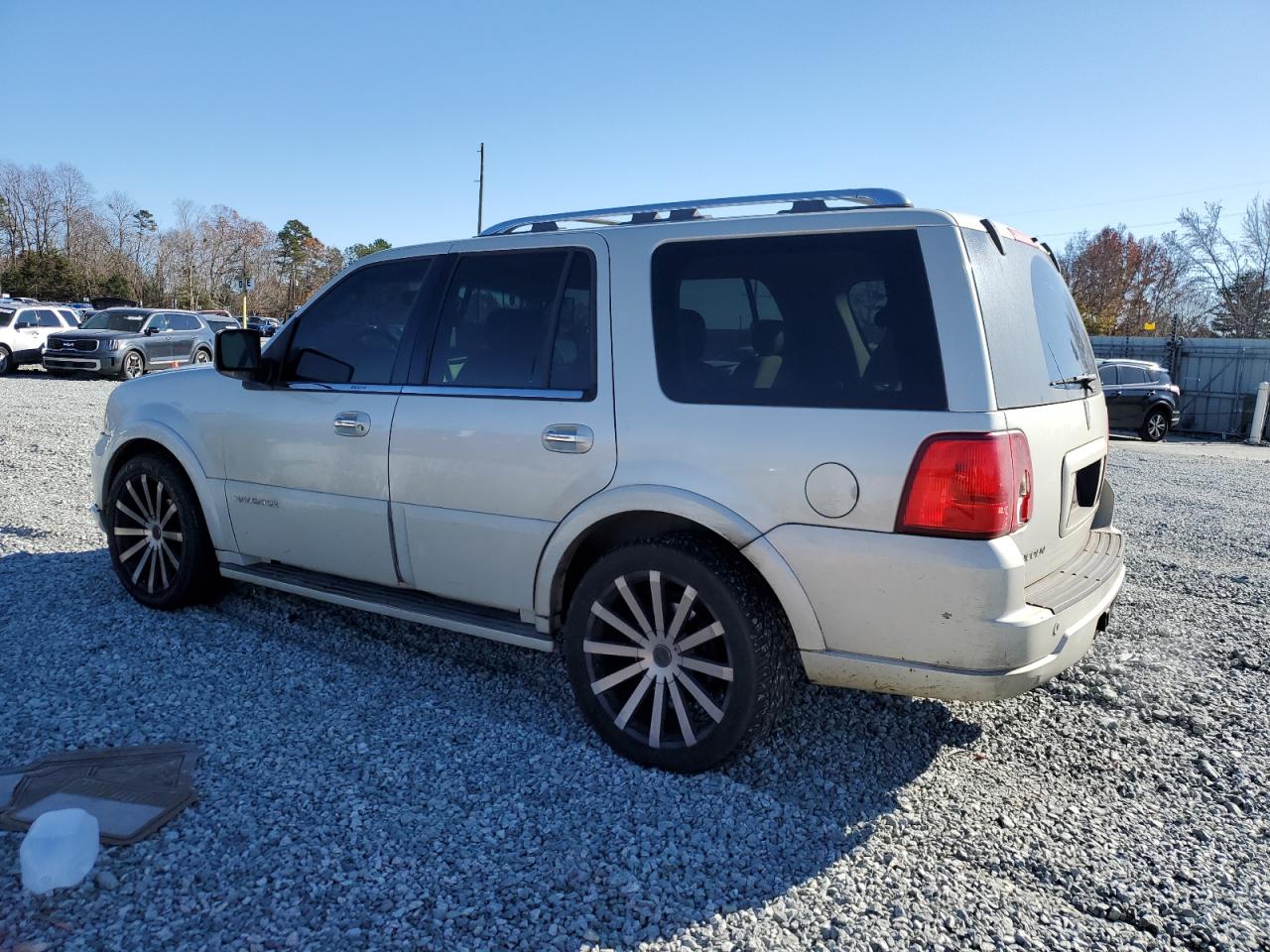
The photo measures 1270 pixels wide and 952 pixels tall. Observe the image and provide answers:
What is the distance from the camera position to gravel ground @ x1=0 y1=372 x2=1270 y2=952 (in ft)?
7.60

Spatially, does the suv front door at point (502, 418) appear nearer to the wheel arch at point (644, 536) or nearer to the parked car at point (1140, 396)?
the wheel arch at point (644, 536)

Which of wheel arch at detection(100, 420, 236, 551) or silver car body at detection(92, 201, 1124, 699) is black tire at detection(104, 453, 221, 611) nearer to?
wheel arch at detection(100, 420, 236, 551)

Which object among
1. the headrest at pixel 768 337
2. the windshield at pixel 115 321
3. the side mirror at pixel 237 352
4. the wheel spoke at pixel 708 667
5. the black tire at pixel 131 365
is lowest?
the wheel spoke at pixel 708 667

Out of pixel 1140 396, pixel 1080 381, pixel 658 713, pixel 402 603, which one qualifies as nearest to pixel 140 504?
pixel 402 603

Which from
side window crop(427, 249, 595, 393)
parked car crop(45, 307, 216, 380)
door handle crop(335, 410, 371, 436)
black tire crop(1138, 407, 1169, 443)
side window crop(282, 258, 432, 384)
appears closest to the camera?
side window crop(427, 249, 595, 393)

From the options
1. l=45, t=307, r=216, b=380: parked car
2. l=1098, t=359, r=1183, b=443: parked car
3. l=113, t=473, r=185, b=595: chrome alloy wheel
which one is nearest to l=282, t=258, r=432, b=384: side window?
l=113, t=473, r=185, b=595: chrome alloy wheel

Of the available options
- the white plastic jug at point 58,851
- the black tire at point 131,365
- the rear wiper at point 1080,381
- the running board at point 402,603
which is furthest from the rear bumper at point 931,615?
the black tire at point 131,365

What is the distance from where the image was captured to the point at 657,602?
3.03 m

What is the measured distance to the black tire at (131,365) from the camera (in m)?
21.0

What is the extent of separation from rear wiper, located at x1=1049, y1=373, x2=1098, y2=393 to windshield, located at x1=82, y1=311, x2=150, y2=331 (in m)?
23.7

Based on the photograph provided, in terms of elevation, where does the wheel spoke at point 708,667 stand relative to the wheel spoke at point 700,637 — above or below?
below

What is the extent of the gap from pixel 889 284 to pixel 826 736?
71.1 inches

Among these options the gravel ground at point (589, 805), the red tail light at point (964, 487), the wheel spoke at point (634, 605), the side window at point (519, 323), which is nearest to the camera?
the gravel ground at point (589, 805)

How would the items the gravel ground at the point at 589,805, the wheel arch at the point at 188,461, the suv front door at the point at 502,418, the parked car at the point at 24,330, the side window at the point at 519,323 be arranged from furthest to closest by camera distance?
the parked car at the point at 24,330
the wheel arch at the point at 188,461
the side window at the point at 519,323
the suv front door at the point at 502,418
the gravel ground at the point at 589,805
